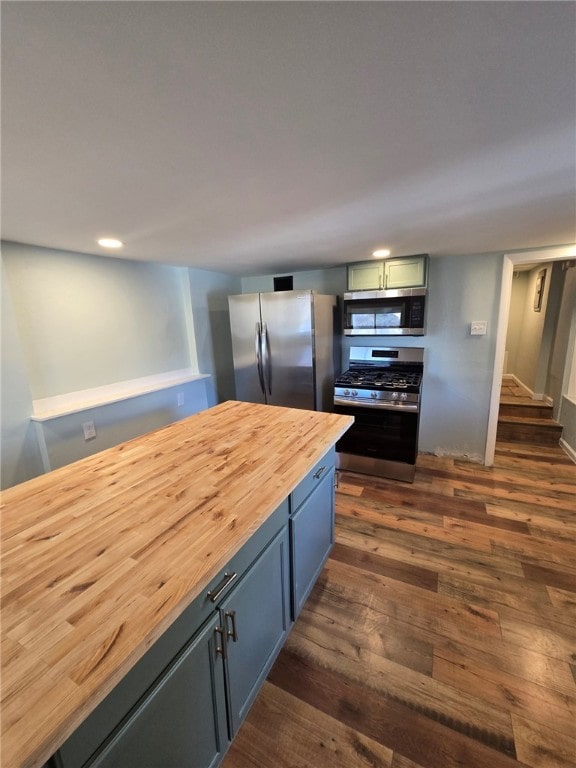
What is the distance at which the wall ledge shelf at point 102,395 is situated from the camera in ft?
7.17

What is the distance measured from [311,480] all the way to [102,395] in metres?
2.05

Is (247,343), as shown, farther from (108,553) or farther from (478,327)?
(108,553)

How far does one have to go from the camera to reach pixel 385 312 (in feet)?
9.76

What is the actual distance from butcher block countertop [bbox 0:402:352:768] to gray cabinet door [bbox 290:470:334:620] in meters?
0.33

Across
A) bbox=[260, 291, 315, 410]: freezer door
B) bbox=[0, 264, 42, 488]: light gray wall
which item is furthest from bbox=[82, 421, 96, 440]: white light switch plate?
bbox=[260, 291, 315, 410]: freezer door

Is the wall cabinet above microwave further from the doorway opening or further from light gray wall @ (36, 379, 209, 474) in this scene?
light gray wall @ (36, 379, 209, 474)

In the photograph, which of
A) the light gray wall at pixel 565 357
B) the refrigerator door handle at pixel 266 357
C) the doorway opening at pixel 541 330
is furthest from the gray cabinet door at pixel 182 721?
the light gray wall at pixel 565 357

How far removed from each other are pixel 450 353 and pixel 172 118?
306cm

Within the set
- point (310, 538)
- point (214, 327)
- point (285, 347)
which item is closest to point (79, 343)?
point (214, 327)

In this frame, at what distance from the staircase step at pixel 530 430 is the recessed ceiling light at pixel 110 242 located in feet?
14.2

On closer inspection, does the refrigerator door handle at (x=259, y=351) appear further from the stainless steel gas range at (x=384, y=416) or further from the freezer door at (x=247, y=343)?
the stainless steel gas range at (x=384, y=416)

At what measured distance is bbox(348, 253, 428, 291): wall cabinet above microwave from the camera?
277 cm

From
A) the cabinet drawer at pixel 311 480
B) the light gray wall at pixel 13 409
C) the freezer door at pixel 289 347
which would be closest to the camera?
the cabinet drawer at pixel 311 480

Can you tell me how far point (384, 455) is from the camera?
293cm
